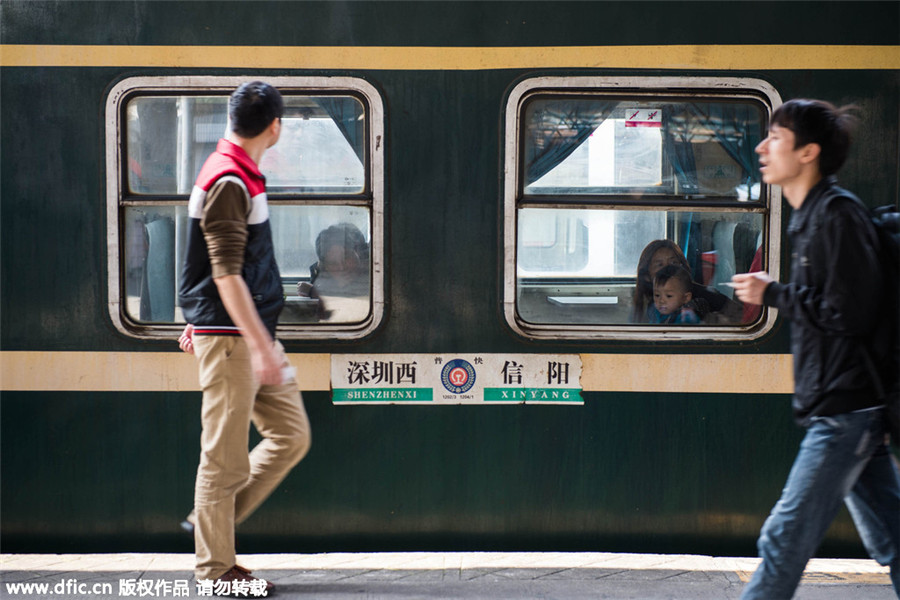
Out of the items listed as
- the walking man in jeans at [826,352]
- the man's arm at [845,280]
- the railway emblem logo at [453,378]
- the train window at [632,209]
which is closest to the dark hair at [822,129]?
the walking man in jeans at [826,352]

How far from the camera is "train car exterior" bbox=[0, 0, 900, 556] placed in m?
3.22

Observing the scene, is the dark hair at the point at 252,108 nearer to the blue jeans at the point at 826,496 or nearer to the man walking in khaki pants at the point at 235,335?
the man walking in khaki pants at the point at 235,335

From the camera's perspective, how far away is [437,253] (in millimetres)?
3283

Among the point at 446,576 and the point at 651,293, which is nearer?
the point at 446,576

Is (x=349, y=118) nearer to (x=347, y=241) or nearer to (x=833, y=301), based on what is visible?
(x=347, y=241)

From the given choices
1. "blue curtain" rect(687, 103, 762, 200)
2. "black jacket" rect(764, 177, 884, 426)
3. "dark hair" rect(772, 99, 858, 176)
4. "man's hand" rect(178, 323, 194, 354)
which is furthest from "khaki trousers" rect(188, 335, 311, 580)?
"blue curtain" rect(687, 103, 762, 200)


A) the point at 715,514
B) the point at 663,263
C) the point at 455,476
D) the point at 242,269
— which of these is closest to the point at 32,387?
the point at 242,269

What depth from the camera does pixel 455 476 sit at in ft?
10.9

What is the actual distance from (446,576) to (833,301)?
1747mm

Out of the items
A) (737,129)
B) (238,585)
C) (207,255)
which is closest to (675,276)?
(737,129)

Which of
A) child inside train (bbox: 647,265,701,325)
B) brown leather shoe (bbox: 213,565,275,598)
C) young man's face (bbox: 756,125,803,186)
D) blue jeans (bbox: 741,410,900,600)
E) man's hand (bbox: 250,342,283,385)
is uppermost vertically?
young man's face (bbox: 756,125,803,186)

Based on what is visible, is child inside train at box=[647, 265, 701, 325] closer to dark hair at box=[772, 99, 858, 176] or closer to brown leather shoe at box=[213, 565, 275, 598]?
dark hair at box=[772, 99, 858, 176]

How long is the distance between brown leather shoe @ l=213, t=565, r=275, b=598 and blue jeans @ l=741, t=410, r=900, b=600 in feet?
5.30

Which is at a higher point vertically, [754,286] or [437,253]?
[437,253]
